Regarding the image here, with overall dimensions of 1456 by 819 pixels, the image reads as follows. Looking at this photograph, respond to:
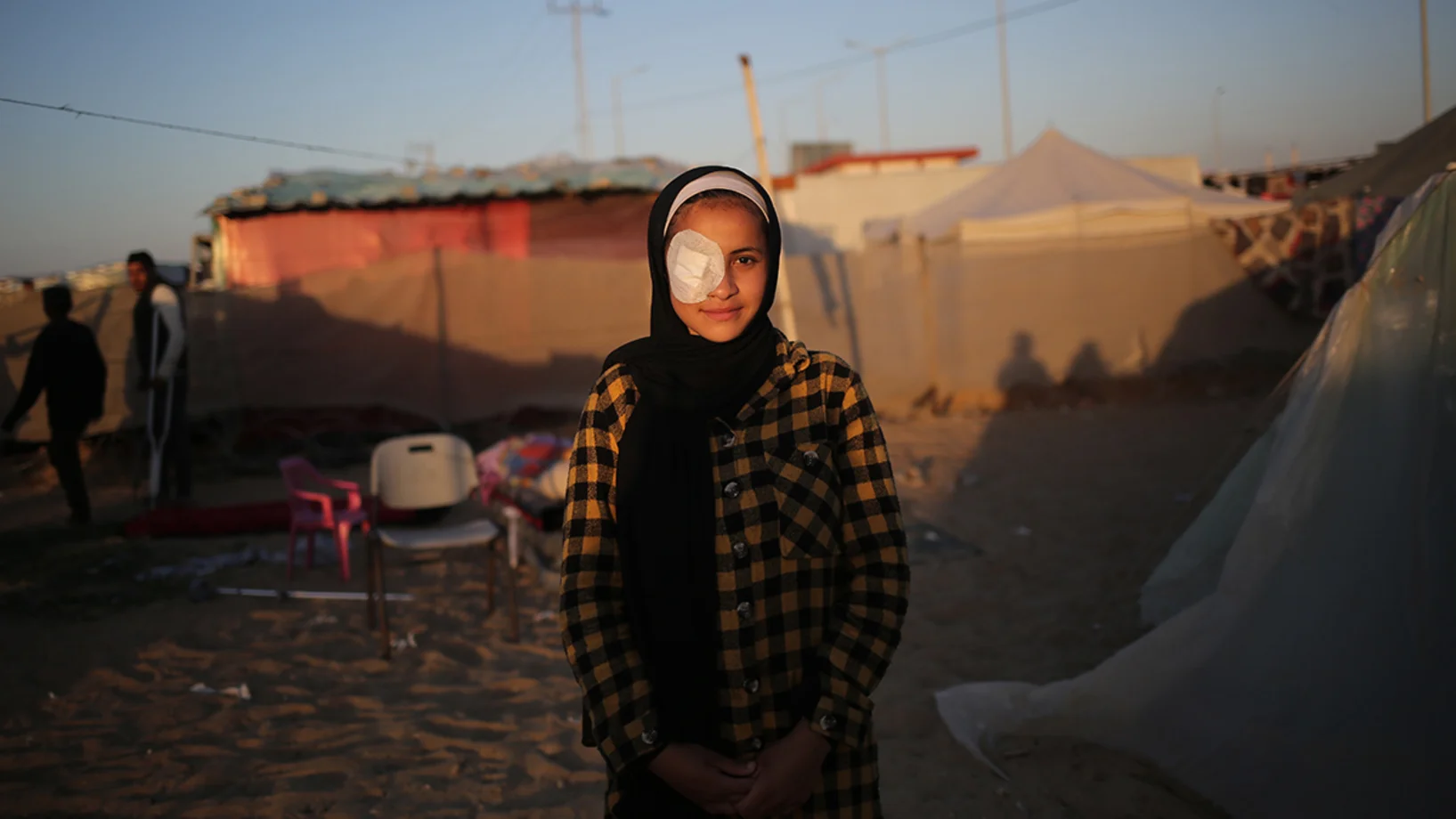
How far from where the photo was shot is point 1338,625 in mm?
2836

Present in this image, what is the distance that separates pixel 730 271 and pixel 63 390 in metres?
7.84

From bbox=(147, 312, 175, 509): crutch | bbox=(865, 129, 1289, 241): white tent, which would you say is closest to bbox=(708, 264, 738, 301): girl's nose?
bbox=(147, 312, 175, 509): crutch

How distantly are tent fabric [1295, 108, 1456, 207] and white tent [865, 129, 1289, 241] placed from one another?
28.0 inches

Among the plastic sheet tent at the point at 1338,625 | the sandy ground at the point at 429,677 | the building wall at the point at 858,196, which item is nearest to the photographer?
the plastic sheet tent at the point at 1338,625

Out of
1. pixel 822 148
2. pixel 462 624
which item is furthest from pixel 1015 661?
pixel 822 148

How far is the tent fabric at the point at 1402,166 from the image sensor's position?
Result: 781 centimetres

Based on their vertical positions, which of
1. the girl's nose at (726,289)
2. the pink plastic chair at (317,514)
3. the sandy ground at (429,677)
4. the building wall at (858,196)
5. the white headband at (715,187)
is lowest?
the sandy ground at (429,677)

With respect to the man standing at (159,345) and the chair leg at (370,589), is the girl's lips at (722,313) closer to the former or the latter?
the chair leg at (370,589)

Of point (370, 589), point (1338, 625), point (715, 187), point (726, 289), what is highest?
point (715, 187)

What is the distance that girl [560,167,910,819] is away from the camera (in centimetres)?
149

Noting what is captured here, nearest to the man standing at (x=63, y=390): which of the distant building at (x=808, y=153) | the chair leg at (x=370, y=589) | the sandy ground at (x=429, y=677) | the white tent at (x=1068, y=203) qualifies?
the sandy ground at (x=429, y=677)

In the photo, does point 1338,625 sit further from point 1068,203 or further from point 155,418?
point 1068,203

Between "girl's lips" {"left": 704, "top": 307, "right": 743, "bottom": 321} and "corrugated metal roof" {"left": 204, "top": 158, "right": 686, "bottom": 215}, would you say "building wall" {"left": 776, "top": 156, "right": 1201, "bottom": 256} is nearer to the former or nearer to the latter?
"corrugated metal roof" {"left": 204, "top": 158, "right": 686, "bottom": 215}

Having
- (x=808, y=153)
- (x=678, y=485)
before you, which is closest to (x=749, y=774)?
(x=678, y=485)
